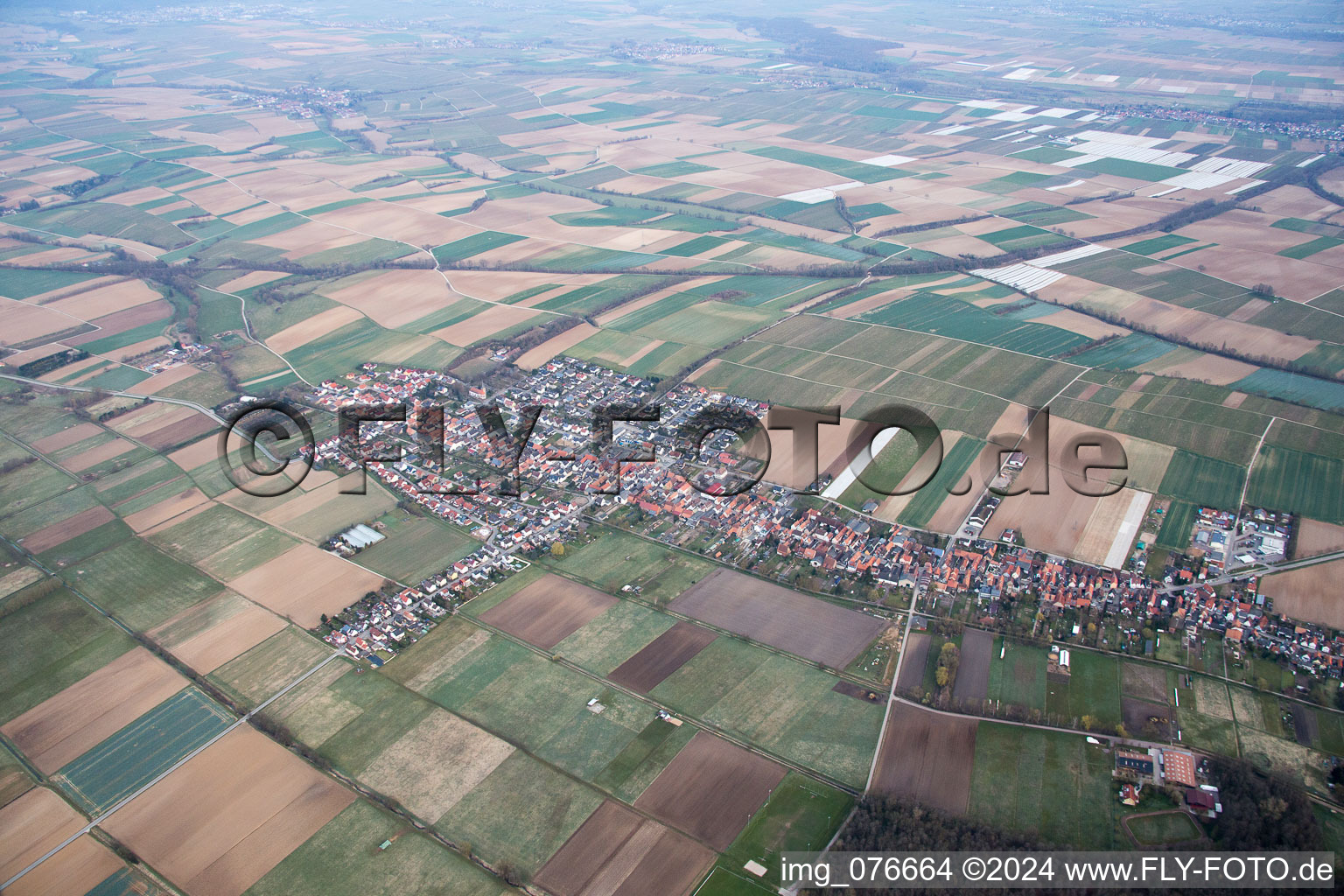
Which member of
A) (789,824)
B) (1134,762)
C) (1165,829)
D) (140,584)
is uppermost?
(140,584)

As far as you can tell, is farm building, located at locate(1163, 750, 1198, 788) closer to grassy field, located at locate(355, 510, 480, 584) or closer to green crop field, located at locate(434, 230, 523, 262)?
grassy field, located at locate(355, 510, 480, 584)

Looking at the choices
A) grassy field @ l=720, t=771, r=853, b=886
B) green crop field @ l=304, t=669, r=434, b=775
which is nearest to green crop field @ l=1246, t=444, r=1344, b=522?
grassy field @ l=720, t=771, r=853, b=886

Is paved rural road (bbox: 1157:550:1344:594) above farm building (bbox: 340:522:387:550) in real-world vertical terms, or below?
below

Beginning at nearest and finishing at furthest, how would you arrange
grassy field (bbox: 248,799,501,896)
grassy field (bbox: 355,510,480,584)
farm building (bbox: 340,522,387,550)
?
grassy field (bbox: 248,799,501,896), grassy field (bbox: 355,510,480,584), farm building (bbox: 340,522,387,550)

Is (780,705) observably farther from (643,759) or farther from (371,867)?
(371,867)

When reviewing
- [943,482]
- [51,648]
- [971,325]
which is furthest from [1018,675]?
[51,648]

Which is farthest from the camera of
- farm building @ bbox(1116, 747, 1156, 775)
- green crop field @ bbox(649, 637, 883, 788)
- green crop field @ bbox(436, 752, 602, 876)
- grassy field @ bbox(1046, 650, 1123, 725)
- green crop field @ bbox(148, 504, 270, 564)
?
green crop field @ bbox(148, 504, 270, 564)
